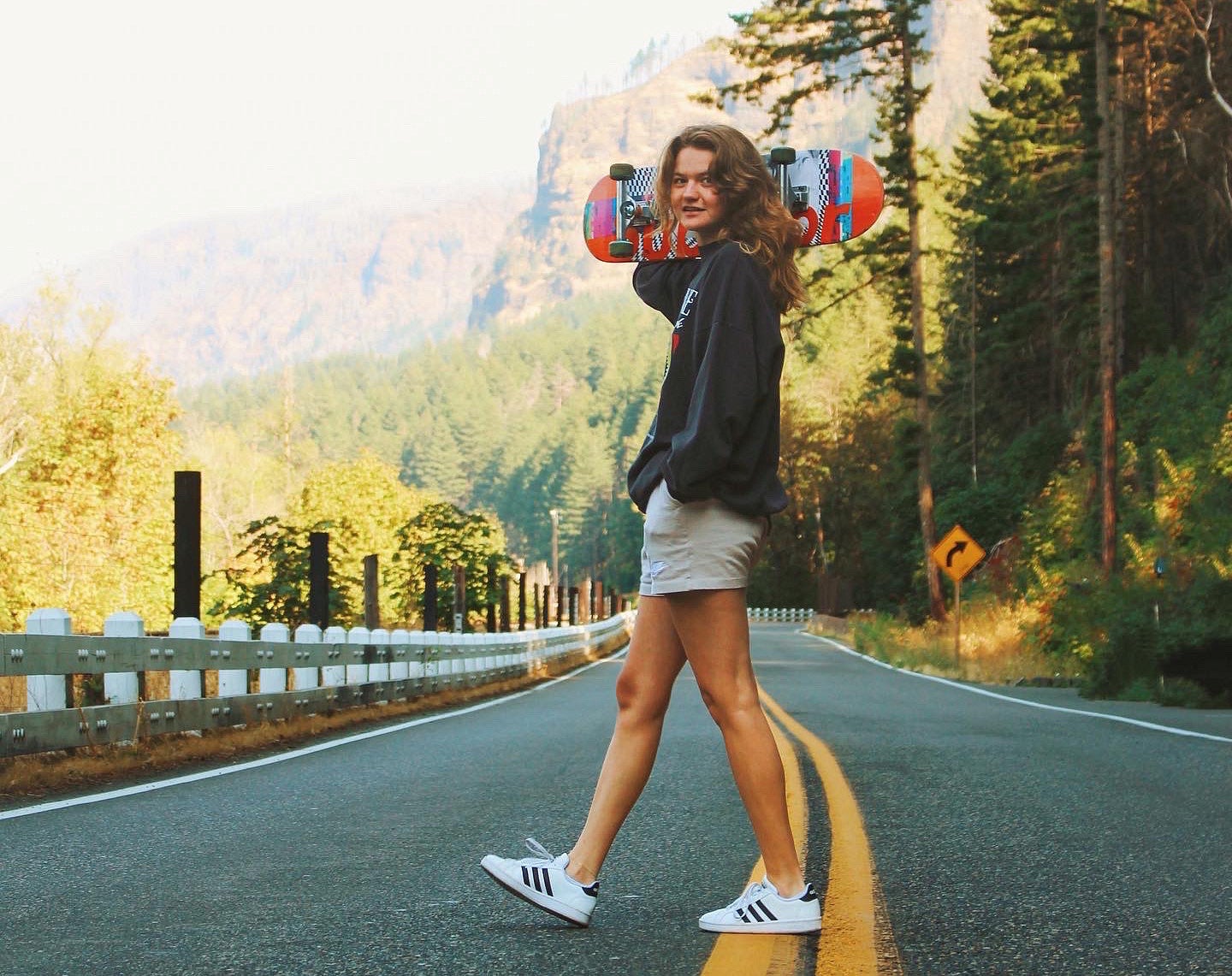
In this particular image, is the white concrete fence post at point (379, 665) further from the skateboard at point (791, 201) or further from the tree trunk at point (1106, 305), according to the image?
the tree trunk at point (1106, 305)

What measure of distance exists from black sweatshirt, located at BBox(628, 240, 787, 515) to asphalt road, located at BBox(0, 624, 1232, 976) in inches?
47.6

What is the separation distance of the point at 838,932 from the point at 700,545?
115cm

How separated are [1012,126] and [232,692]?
154ft

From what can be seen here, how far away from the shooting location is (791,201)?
16.2 ft

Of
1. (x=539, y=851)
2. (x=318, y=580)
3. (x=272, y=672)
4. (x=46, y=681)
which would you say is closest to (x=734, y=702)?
(x=539, y=851)

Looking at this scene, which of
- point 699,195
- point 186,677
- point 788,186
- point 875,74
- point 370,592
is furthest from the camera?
point 875,74

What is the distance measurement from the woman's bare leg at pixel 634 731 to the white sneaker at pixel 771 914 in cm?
39

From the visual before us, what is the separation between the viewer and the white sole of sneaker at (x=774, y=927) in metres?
4.08

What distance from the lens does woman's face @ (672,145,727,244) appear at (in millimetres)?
4223

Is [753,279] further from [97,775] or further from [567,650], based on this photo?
[567,650]

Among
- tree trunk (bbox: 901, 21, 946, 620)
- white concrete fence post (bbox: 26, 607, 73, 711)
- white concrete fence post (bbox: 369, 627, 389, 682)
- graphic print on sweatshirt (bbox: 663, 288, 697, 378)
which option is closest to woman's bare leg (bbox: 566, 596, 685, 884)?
graphic print on sweatshirt (bbox: 663, 288, 697, 378)

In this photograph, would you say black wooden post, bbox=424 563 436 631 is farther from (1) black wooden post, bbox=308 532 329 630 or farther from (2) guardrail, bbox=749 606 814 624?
(2) guardrail, bbox=749 606 814 624

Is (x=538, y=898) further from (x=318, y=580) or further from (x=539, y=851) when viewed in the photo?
(x=318, y=580)

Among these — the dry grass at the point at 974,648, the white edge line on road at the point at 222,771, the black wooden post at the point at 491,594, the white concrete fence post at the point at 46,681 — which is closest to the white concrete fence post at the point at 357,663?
the white edge line on road at the point at 222,771
